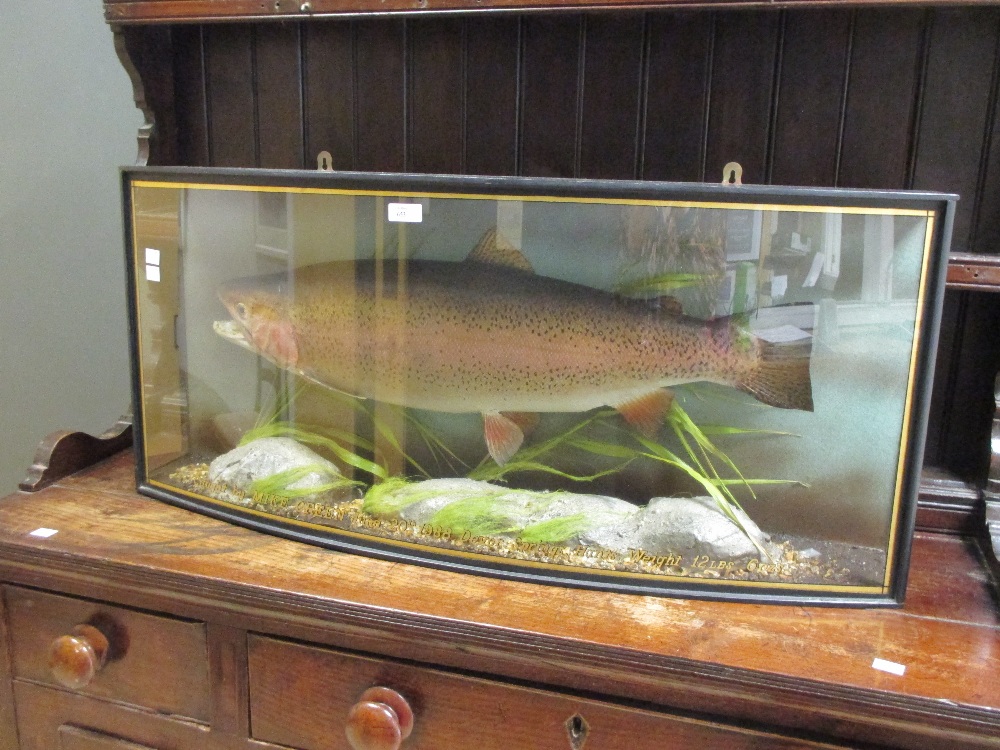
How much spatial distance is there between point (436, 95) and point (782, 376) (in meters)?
0.65

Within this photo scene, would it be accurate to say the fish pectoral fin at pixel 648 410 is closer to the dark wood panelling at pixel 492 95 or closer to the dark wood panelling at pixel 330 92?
the dark wood panelling at pixel 492 95

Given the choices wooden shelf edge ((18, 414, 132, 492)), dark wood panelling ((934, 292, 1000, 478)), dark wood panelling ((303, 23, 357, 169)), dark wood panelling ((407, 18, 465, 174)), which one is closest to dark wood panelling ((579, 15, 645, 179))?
dark wood panelling ((407, 18, 465, 174))

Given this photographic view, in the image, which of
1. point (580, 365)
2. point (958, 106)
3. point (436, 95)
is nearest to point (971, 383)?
point (958, 106)

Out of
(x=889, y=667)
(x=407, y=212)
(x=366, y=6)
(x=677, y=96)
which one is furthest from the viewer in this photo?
(x=677, y=96)

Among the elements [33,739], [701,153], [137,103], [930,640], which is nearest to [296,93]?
[137,103]

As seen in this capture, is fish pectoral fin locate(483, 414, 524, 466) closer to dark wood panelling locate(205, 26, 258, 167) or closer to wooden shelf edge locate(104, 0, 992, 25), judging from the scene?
wooden shelf edge locate(104, 0, 992, 25)

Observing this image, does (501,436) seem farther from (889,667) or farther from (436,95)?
(436,95)

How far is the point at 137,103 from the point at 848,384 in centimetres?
102

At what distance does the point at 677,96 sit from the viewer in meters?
1.09

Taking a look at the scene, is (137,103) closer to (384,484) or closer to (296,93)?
(296,93)

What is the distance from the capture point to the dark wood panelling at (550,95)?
1113 millimetres

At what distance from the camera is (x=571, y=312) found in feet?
2.74

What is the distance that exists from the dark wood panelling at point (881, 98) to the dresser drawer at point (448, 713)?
0.68 metres

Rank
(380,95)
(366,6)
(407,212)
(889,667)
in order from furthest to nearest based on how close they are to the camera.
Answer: (380,95) < (366,6) < (407,212) < (889,667)
